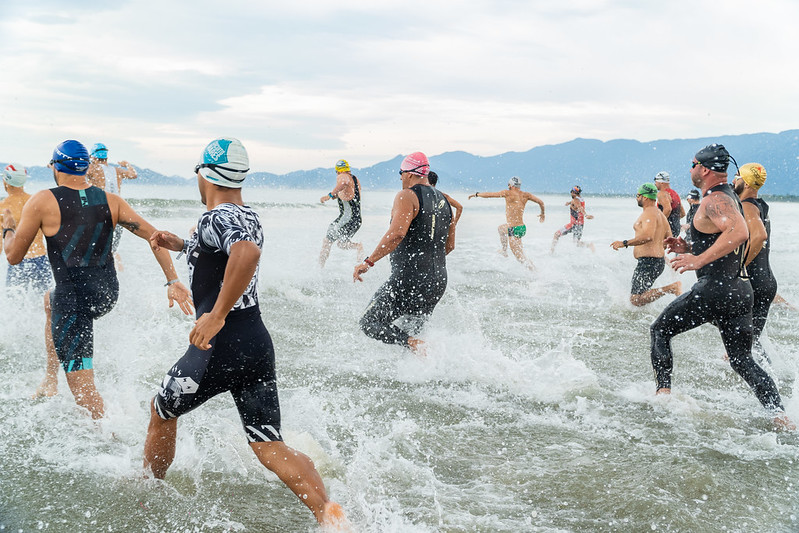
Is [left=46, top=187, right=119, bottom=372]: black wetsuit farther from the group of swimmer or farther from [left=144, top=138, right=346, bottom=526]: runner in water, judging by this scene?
[left=144, top=138, right=346, bottom=526]: runner in water

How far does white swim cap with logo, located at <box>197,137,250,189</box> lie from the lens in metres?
2.78

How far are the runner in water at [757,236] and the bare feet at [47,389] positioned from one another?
5.52 metres

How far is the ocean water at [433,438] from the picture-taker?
3305 mm

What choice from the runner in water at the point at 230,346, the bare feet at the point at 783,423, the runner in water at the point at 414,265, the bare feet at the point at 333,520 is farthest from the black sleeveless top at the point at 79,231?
the bare feet at the point at 783,423

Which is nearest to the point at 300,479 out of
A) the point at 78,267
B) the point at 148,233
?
the point at 148,233

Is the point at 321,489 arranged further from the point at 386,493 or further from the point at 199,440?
the point at 199,440

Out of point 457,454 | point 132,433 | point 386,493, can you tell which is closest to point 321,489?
point 386,493

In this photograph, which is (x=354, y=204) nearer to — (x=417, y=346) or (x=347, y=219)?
(x=347, y=219)

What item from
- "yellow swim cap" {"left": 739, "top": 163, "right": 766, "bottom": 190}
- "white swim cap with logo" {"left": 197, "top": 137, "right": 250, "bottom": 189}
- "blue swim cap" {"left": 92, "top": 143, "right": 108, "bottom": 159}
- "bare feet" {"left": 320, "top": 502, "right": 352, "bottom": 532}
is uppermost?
"blue swim cap" {"left": 92, "top": 143, "right": 108, "bottom": 159}

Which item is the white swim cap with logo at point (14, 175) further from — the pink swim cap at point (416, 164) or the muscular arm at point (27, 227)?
the pink swim cap at point (416, 164)

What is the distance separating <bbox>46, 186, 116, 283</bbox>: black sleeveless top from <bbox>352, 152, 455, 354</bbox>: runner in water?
6.78 feet

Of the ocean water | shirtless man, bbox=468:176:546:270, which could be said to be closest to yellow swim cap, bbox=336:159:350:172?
shirtless man, bbox=468:176:546:270

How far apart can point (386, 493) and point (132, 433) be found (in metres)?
1.85

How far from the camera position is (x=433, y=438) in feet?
14.3
